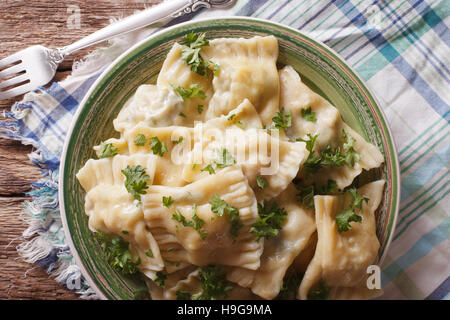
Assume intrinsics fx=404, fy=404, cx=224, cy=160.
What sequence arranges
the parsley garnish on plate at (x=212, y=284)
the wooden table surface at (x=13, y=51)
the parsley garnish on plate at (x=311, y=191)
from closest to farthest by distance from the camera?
the parsley garnish on plate at (x=212, y=284), the parsley garnish on plate at (x=311, y=191), the wooden table surface at (x=13, y=51)

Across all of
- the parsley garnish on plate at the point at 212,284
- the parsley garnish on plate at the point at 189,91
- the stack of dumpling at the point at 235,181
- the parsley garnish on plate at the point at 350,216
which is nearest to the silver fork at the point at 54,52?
the stack of dumpling at the point at 235,181

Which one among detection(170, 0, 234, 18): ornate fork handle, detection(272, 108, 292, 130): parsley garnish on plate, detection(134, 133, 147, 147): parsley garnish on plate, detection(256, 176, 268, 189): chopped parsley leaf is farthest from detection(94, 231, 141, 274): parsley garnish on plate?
detection(170, 0, 234, 18): ornate fork handle

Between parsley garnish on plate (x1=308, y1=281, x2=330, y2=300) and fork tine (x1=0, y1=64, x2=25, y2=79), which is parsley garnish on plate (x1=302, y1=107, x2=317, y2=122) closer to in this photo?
parsley garnish on plate (x1=308, y1=281, x2=330, y2=300)

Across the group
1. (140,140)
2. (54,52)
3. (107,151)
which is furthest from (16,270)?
(54,52)

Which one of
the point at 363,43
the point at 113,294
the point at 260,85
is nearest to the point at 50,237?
the point at 113,294

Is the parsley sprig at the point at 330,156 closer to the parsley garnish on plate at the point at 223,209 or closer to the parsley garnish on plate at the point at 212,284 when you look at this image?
the parsley garnish on plate at the point at 223,209

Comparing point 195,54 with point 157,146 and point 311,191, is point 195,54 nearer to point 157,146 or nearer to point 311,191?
point 157,146

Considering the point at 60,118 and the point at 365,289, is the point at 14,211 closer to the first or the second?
the point at 60,118
